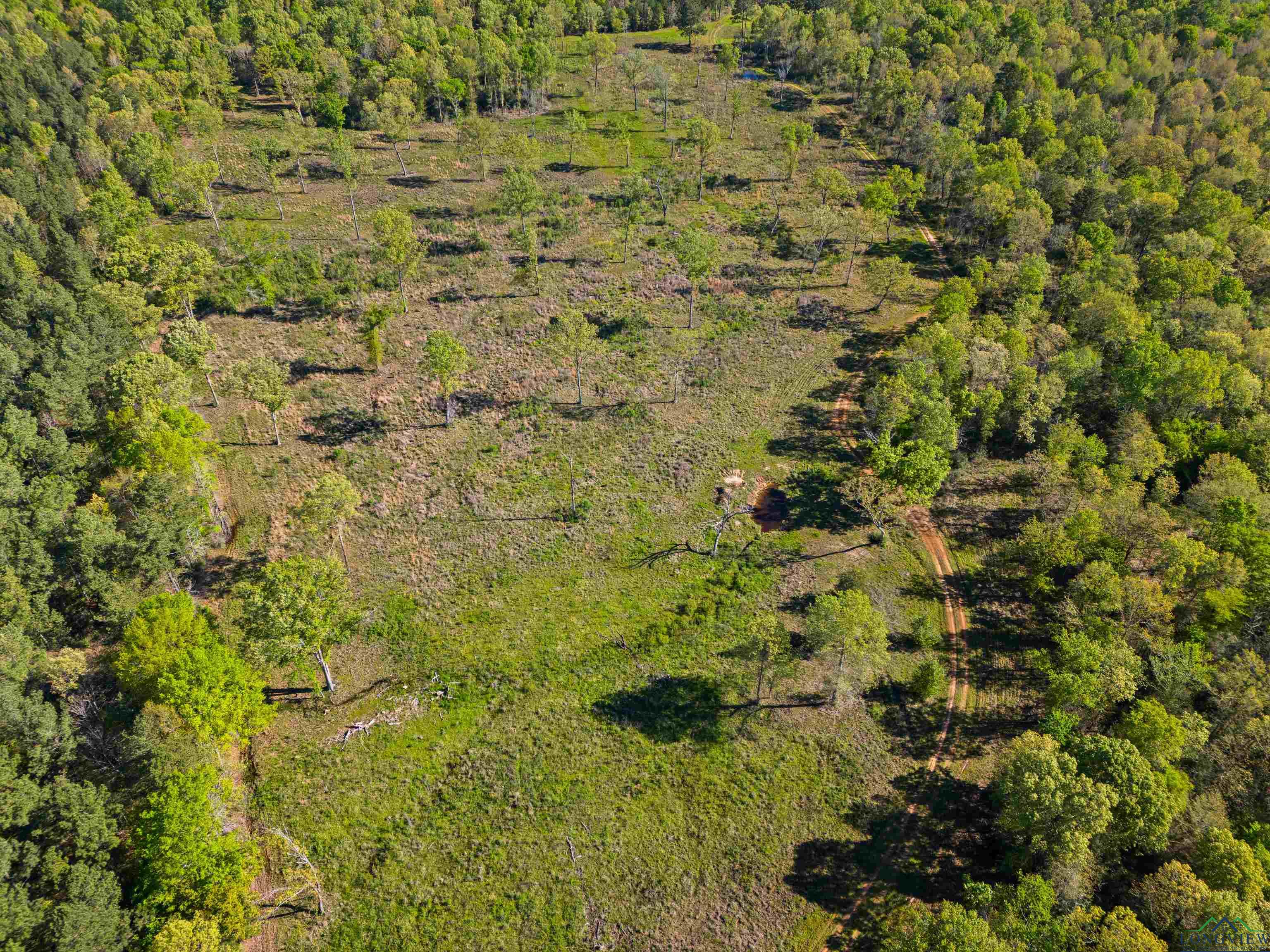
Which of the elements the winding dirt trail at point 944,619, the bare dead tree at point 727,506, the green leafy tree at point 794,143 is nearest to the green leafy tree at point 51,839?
the winding dirt trail at point 944,619

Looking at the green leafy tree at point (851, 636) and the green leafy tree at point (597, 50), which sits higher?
the green leafy tree at point (597, 50)

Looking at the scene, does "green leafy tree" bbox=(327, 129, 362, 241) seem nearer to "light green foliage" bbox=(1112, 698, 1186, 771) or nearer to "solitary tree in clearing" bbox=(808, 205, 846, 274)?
"solitary tree in clearing" bbox=(808, 205, 846, 274)

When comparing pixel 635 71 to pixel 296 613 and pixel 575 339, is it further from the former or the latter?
pixel 296 613

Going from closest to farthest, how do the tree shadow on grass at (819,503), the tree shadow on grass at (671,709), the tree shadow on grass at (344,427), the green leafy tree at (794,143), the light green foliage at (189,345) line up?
1. the tree shadow on grass at (671,709)
2. the tree shadow on grass at (819,503)
3. the light green foliage at (189,345)
4. the tree shadow on grass at (344,427)
5. the green leafy tree at (794,143)

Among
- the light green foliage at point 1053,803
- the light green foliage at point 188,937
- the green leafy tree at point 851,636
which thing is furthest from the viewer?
the green leafy tree at point 851,636
